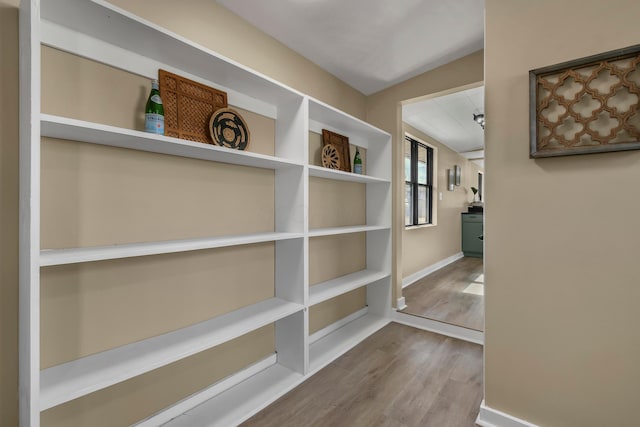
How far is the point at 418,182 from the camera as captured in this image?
14.9ft

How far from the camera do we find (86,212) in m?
1.22

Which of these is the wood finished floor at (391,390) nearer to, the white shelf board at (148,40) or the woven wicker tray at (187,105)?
the woven wicker tray at (187,105)

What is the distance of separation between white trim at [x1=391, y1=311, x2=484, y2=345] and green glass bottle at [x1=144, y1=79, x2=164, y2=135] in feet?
8.52

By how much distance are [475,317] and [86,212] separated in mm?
3054

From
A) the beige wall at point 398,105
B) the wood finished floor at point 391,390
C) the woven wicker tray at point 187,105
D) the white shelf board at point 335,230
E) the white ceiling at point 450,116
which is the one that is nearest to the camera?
the woven wicker tray at point 187,105

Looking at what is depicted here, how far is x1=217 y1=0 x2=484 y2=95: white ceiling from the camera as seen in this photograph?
178 cm

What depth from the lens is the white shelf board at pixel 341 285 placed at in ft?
6.79

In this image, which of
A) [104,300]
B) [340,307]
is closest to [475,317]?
[340,307]

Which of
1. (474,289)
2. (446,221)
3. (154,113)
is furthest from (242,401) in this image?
(446,221)

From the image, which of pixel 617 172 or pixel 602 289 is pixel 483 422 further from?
pixel 617 172

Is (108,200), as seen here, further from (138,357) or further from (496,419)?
(496,419)

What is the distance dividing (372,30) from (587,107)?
139cm

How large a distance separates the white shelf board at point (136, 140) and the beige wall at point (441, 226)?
8.66ft

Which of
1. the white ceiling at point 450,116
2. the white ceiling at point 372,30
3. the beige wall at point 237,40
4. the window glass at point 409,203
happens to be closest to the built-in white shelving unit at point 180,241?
the beige wall at point 237,40
